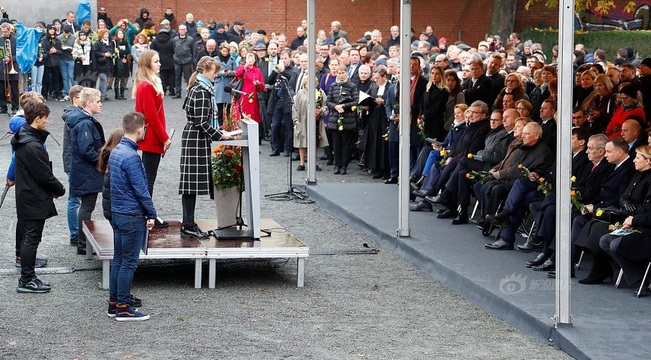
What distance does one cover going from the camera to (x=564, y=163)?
8711 millimetres

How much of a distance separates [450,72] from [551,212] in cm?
538

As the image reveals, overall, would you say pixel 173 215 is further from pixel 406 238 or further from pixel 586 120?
pixel 586 120

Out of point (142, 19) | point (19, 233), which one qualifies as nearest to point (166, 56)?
point (142, 19)

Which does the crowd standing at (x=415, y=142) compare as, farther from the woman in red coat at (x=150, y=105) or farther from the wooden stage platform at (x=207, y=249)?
the wooden stage platform at (x=207, y=249)

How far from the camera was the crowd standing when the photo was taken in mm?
10016

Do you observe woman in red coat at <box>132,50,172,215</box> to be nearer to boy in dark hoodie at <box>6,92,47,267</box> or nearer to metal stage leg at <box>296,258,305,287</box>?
boy in dark hoodie at <box>6,92,47,267</box>

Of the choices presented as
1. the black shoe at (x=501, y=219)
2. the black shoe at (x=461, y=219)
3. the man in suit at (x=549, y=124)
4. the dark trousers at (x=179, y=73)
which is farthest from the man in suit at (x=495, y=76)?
the dark trousers at (x=179, y=73)

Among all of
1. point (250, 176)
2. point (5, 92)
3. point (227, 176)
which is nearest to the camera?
point (250, 176)

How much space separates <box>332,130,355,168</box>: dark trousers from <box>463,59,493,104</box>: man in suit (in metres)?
3.01

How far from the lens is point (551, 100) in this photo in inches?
527

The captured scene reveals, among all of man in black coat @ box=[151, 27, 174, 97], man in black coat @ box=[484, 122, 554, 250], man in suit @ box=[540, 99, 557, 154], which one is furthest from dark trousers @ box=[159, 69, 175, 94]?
man in black coat @ box=[484, 122, 554, 250]

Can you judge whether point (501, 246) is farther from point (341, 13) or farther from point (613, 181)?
point (341, 13)

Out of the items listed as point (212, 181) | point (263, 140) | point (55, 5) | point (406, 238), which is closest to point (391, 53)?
point (263, 140)

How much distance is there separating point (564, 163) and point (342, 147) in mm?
10099
